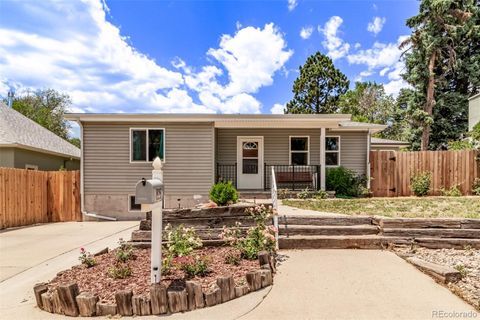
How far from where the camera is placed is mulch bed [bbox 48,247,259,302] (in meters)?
3.32

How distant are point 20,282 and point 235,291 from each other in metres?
3.25

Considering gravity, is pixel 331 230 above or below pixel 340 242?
above

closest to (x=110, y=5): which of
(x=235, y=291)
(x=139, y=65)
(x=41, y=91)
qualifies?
(x=139, y=65)

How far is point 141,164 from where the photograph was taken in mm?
10672

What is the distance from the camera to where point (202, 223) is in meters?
5.59

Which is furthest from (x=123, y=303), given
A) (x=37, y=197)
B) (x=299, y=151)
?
(x=299, y=151)

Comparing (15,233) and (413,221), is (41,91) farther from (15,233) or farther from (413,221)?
(413,221)

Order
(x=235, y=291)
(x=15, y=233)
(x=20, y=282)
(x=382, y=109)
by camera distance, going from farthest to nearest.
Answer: (x=382, y=109)
(x=15, y=233)
(x=20, y=282)
(x=235, y=291)

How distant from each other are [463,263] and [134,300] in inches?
186

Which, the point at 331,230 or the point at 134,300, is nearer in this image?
the point at 134,300

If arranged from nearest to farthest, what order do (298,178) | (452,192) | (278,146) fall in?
(452,192), (298,178), (278,146)

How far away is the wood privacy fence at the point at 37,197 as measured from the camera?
870cm

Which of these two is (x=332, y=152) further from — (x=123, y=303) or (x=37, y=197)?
(x=37, y=197)

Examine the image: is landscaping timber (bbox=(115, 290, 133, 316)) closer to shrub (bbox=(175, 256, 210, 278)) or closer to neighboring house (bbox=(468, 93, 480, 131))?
shrub (bbox=(175, 256, 210, 278))
